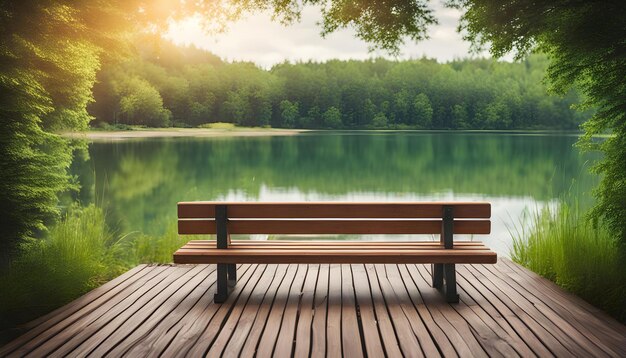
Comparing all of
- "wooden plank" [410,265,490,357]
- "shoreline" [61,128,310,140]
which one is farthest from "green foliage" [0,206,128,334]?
"shoreline" [61,128,310,140]

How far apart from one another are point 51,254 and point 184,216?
53.4 inches

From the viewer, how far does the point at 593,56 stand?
412 cm

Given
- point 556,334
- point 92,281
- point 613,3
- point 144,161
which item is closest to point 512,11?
point 613,3

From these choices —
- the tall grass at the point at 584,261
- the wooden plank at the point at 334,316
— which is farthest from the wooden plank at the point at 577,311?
the wooden plank at the point at 334,316

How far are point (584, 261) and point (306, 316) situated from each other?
7.24 feet

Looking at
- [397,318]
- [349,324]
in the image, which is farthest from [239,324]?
[397,318]

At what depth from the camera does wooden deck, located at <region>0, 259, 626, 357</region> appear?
9.33 feet

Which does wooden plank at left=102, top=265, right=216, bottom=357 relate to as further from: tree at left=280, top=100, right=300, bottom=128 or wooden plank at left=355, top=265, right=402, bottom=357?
tree at left=280, top=100, right=300, bottom=128

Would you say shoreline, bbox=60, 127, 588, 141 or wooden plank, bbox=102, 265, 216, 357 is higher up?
shoreline, bbox=60, 127, 588, 141

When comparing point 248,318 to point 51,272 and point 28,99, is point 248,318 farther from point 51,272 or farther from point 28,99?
point 28,99

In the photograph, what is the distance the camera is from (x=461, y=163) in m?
28.5

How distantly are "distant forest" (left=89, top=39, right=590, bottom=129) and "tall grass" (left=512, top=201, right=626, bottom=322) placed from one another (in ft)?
246

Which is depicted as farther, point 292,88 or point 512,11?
point 292,88

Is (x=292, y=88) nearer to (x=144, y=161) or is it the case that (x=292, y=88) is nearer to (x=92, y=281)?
(x=144, y=161)
